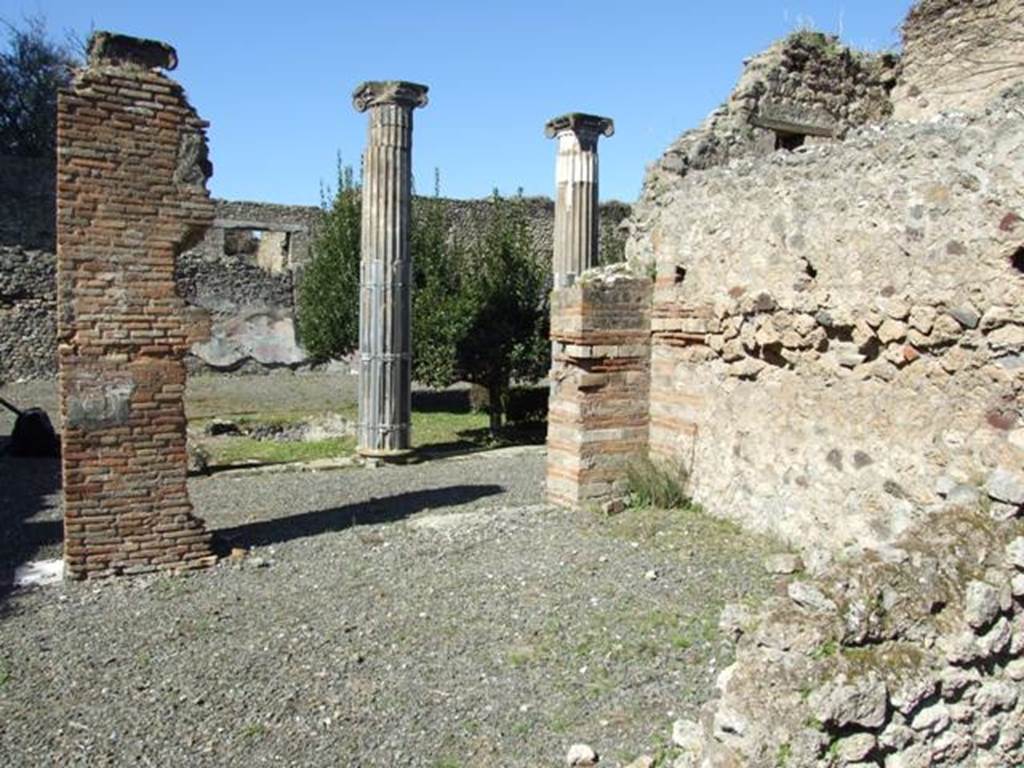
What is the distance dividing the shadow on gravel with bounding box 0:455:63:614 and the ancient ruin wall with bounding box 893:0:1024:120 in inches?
349

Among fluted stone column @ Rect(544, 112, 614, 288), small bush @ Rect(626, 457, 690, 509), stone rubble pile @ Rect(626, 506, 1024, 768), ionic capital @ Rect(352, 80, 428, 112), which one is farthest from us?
fluted stone column @ Rect(544, 112, 614, 288)

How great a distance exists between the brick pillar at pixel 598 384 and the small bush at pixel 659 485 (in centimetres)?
17

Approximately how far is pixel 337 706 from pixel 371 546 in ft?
9.50

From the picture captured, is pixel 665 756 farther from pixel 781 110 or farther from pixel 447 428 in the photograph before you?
pixel 447 428

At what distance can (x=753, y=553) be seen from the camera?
6.63 meters

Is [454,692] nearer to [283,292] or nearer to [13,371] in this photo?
[13,371]

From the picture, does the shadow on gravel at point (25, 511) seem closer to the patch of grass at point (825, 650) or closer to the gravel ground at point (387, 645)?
the gravel ground at point (387, 645)

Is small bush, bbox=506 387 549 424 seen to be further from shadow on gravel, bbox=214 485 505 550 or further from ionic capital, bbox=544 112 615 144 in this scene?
shadow on gravel, bbox=214 485 505 550

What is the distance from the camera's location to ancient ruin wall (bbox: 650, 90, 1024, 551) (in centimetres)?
520

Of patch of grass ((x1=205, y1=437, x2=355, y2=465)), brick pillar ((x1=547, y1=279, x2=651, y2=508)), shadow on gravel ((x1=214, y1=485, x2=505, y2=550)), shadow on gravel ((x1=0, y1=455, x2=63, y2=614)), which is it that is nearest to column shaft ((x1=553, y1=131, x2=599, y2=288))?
patch of grass ((x1=205, y1=437, x2=355, y2=465))

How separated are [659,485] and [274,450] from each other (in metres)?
7.04

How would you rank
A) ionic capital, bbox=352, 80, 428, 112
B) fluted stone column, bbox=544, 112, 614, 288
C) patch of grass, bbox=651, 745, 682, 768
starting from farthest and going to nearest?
1. fluted stone column, bbox=544, 112, 614, 288
2. ionic capital, bbox=352, 80, 428, 112
3. patch of grass, bbox=651, 745, 682, 768

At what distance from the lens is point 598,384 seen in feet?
27.0

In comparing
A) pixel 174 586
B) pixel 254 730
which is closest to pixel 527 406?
pixel 174 586
